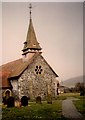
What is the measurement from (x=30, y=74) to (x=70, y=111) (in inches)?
35.8

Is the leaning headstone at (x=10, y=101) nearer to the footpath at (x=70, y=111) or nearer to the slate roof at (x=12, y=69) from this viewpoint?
the slate roof at (x=12, y=69)

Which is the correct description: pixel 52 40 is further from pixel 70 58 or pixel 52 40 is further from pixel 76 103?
pixel 76 103

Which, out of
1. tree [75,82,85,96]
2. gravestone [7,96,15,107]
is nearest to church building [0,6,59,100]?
gravestone [7,96,15,107]

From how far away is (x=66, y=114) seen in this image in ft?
17.7

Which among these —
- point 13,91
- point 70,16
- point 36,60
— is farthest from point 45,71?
point 70,16

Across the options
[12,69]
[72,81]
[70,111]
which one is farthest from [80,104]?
[12,69]

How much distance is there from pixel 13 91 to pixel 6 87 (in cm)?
13

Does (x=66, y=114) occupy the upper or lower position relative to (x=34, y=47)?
lower

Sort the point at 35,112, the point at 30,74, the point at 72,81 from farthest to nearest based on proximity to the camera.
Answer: the point at 30,74, the point at 72,81, the point at 35,112

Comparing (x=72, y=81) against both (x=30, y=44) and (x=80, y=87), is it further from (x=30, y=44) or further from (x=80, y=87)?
(x=30, y=44)

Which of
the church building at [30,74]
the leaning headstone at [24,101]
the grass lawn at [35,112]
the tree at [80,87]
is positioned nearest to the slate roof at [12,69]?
the church building at [30,74]

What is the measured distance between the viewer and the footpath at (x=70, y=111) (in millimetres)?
5379

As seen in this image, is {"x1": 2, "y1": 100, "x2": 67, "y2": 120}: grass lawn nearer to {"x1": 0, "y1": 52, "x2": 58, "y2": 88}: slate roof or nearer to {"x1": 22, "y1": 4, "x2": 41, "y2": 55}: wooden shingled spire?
{"x1": 0, "y1": 52, "x2": 58, "y2": 88}: slate roof

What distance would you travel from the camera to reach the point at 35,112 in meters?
5.36
